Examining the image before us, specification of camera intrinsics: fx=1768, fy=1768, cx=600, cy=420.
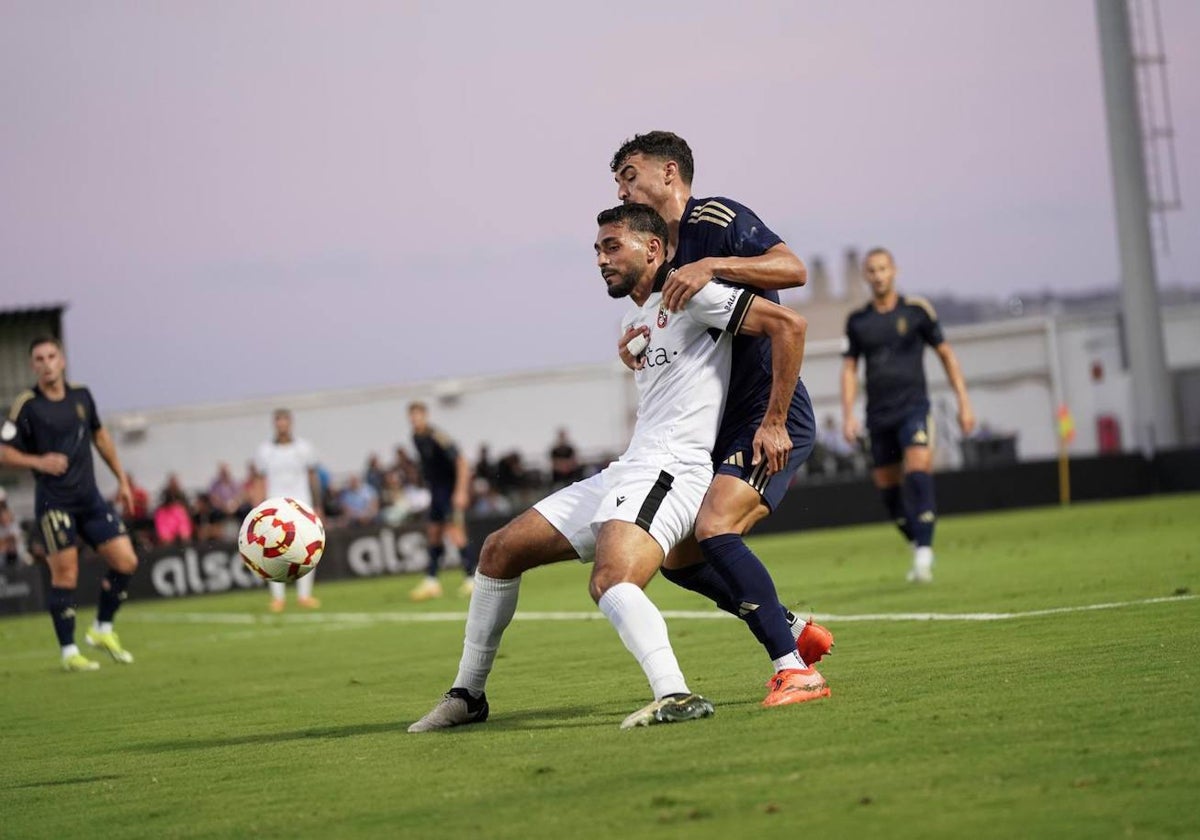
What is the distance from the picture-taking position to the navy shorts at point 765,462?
718 centimetres

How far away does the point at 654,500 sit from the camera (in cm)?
702

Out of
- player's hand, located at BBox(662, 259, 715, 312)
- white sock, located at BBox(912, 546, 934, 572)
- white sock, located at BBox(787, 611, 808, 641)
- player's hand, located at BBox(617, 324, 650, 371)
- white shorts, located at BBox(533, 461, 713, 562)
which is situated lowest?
white sock, located at BBox(912, 546, 934, 572)

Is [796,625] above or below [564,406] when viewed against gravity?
below

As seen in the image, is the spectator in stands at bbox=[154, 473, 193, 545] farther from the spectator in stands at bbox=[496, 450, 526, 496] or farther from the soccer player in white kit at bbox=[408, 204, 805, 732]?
the soccer player in white kit at bbox=[408, 204, 805, 732]

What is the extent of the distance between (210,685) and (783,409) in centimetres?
549

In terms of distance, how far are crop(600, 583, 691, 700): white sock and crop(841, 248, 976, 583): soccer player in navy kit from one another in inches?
300

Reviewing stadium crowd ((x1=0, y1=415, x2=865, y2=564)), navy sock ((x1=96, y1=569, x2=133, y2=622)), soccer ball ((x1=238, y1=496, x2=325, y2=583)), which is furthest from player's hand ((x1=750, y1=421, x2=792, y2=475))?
stadium crowd ((x1=0, y1=415, x2=865, y2=564))

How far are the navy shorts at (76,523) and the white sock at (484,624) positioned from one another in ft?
23.3

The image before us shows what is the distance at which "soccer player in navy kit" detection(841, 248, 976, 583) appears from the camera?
46.8 ft

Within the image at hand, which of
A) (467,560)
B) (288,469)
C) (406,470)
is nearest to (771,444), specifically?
(288,469)

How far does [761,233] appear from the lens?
7301 mm

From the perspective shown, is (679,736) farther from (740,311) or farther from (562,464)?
(562,464)

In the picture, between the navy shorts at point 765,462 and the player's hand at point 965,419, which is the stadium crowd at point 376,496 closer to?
the player's hand at point 965,419

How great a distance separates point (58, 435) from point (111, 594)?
1.49 meters
